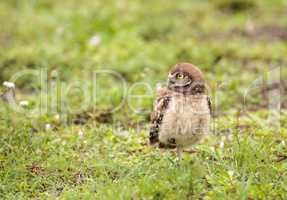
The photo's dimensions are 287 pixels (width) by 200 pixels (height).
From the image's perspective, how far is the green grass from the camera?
5539 mm

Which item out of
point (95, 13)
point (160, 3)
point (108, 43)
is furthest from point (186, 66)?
point (160, 3)

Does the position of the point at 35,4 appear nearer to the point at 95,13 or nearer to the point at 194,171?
the point at 95,13

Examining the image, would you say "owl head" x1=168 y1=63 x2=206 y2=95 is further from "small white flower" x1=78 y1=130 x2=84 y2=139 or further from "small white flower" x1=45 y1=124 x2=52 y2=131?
"small white flower" x1=45 y1=124 x2=52 y2=131

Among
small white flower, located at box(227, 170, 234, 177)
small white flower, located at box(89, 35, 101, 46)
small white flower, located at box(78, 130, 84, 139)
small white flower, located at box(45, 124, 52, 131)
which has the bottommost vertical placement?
small white flower, located at box(227, 170, 234, 177)

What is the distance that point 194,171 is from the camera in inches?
203

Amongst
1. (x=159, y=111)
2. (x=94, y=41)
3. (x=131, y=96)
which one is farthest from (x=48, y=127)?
(x=94, y=41)

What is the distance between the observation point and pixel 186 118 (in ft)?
18.4

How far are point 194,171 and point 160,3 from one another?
7.97 metres

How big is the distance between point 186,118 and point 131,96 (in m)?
2.79

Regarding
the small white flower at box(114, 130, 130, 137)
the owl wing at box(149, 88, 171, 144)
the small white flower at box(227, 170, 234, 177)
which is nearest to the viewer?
the small white flower at box(227, 170, 234, 177)

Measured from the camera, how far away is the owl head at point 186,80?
18.7 ft

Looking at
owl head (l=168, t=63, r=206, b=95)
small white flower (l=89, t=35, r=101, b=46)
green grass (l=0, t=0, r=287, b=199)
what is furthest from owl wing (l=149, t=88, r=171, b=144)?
small white flower (l=89, t=35, r=101, b=46)

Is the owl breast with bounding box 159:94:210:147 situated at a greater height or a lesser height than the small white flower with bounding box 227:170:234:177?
greater

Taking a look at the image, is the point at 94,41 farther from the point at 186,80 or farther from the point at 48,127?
the point at 186,80
